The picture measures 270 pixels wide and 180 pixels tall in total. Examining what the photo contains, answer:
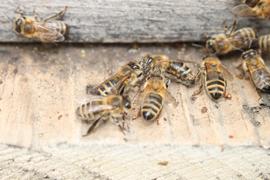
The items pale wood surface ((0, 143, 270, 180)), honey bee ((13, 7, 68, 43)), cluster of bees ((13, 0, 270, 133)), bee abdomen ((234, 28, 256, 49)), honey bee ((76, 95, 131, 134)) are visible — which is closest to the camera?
pale wood surface ((0, 143, 270, 180))

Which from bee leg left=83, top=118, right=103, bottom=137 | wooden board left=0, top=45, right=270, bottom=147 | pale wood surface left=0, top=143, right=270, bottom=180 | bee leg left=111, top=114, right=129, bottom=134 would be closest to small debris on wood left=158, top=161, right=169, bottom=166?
pale wood surface left=0, top=143, right=270, bottom=180

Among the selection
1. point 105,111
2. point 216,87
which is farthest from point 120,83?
point 216,87

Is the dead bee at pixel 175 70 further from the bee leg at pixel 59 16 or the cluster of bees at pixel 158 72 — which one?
the bee leg at pixel 59 16

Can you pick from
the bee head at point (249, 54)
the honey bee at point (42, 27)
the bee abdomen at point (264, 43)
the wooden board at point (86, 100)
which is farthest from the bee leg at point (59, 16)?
the bee abdomen at point (264, 43)

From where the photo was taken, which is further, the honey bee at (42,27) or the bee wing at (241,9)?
the bee wing at (241,9)

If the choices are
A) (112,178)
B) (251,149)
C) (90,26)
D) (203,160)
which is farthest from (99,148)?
(90,26)

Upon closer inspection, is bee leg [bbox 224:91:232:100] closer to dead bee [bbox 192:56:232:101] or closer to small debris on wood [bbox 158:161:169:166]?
dead bee [bbox 192:56:232:101]

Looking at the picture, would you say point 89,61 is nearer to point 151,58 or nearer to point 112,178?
point 151,58
